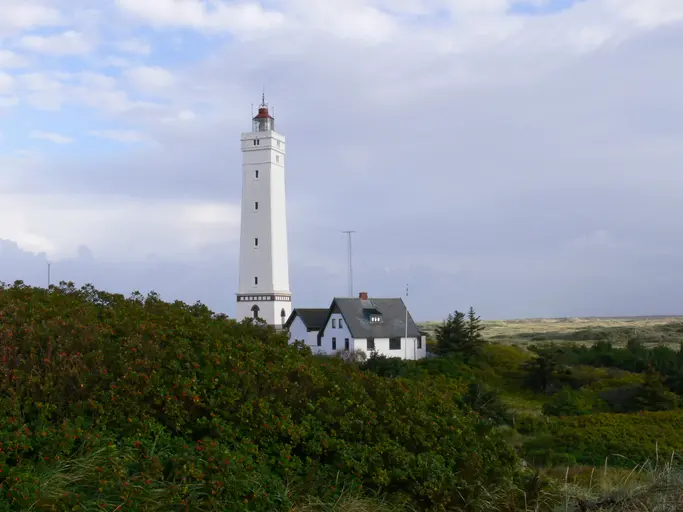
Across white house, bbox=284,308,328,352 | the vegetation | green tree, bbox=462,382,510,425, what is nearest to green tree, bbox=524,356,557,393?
green tree, bbox=462,382,510,425

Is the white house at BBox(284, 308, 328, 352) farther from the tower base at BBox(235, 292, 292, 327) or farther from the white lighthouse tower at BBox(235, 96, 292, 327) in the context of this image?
the white lighthouse tower at BBox(235, 96, 292, 327)

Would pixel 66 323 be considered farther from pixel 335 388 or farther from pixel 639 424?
pixel 639 424

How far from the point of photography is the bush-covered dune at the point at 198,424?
6.15 m

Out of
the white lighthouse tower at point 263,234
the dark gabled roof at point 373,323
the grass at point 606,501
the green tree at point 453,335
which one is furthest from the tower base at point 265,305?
the grass at point 606,501

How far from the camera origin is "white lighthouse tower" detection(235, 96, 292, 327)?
49.3 metres

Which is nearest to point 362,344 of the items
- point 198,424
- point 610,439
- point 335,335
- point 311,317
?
point 335,335

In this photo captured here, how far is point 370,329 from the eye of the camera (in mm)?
42719

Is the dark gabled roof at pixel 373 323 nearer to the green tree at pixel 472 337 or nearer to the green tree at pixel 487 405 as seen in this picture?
the green tree at pixel 472 337

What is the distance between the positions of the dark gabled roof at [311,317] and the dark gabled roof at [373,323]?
2425 millimetres

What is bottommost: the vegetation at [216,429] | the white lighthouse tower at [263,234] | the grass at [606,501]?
the grass at [606,501]

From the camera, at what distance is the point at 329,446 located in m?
7.40

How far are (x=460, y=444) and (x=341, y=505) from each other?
189 cm

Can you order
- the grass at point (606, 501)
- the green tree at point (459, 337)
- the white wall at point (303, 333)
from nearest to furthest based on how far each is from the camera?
the grass at point (606, 501)
the green tree at point (459, 337)
the white wall at point (303, 333)

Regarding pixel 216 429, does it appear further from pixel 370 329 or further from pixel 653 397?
pixel 370 329
